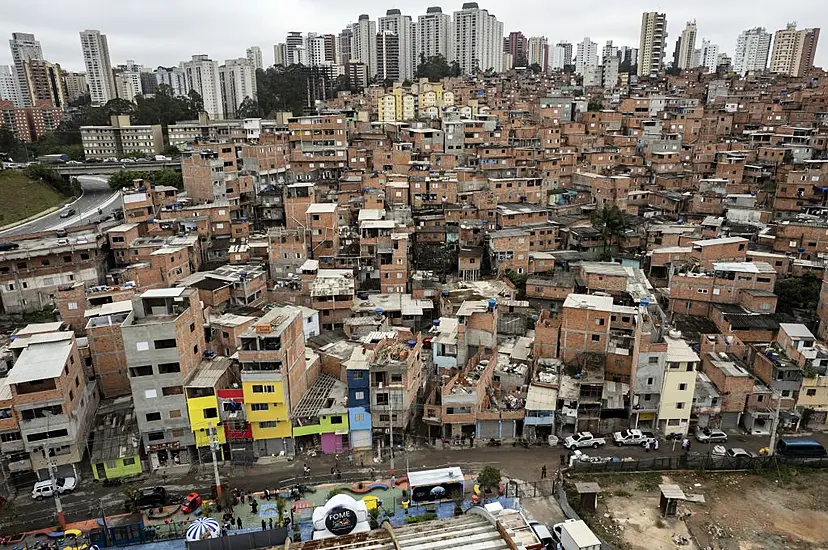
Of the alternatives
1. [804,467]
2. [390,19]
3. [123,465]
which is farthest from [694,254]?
[390,19]

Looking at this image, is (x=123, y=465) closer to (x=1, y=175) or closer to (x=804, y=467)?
(x=804, y=467)

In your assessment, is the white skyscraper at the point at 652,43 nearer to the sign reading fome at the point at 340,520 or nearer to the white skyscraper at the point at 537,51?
the white skyscraper at the point at 537,51

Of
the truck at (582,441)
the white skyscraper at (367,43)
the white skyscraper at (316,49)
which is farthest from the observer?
the white skyscraper at (316,49)

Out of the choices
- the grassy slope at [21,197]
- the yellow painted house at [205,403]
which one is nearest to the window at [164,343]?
the yellow painted house at [205,403]

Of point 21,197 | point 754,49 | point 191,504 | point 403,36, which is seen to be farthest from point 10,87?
point 754,49

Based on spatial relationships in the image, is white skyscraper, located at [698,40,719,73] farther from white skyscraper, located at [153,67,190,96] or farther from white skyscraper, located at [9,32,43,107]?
white skyscraper, located at [9,32,43,107]

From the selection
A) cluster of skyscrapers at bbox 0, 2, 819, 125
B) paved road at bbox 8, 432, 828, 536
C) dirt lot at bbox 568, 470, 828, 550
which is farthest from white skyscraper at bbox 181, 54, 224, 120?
dirt lot at bbox 568, 470, 828, 550
